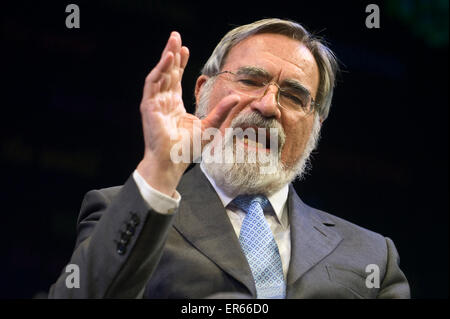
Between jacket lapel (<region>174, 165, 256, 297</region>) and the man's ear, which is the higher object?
the man's ear

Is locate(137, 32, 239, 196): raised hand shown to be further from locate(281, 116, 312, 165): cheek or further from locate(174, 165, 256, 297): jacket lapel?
locate(281, 116, 312, 165): cheek

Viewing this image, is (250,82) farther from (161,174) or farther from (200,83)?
(161,174)

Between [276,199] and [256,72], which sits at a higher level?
[256,72]

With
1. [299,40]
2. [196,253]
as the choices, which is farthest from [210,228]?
[299,40]

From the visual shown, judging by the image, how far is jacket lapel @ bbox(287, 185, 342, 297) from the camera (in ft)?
5.34

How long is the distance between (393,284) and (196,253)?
64 centimetres

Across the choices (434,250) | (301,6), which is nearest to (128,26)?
(301,6)

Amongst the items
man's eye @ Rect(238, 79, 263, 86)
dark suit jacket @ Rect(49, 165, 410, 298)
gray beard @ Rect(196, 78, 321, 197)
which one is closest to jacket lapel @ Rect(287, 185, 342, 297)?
dark suit jacket @ Rect(49, 165, 410, 298)

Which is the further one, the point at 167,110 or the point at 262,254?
the point at 262,254

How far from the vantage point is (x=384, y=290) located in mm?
1778

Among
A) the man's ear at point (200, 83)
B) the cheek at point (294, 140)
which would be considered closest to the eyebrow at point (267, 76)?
the cheek at point (294, 140)

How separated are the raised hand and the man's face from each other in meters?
0.46

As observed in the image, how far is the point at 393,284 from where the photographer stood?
181 centimetres

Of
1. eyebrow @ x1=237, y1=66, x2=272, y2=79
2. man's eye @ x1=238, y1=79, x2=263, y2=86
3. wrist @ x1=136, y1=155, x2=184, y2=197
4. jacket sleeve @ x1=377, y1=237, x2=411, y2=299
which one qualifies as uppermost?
eyebrow @ x1=237, y1=66, x2=272, y2=79
